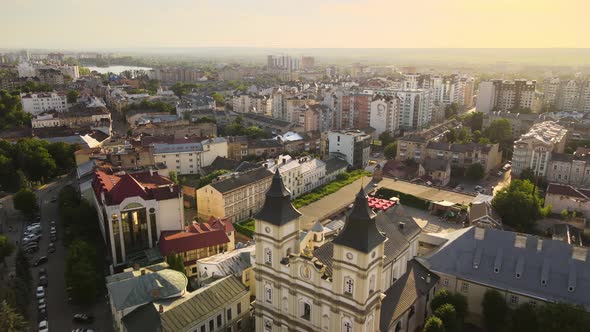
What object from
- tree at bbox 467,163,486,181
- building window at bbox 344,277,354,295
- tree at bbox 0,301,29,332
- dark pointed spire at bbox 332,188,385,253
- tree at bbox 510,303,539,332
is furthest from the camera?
tree at bbox 467,163,486,181

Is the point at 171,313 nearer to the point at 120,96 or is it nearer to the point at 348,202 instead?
the point at 348,202

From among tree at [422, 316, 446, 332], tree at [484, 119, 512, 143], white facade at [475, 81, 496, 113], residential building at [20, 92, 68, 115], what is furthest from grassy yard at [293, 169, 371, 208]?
residential building at [20, 92, 68, 115]

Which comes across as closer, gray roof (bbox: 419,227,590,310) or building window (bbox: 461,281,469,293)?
gray roof (bbox: 419,227,590,310)

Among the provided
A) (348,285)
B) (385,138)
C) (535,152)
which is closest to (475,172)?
(535,152)

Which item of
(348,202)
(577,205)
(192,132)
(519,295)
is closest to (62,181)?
(192,132)

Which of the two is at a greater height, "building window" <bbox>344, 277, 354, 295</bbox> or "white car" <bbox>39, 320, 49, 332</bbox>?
"building window" <bbox>344, 277, 354, 295</bbox>

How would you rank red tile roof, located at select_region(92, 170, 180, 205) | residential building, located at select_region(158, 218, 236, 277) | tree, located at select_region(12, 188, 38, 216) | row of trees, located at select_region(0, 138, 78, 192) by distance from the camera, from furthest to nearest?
1. row of trees, located at select_region(0, 138, 78, 192)
2. tree, located at select_region(12, 188, 38, 216)
3. red tile roof, located at select_region(92, 170, 180, 205)
4. residential building, located at select_region(158, 218, 236, 277)

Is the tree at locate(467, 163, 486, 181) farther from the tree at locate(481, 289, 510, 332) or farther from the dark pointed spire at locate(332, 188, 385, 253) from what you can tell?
→ the dark pointed spire at locate(332, 188, 385, 253)
